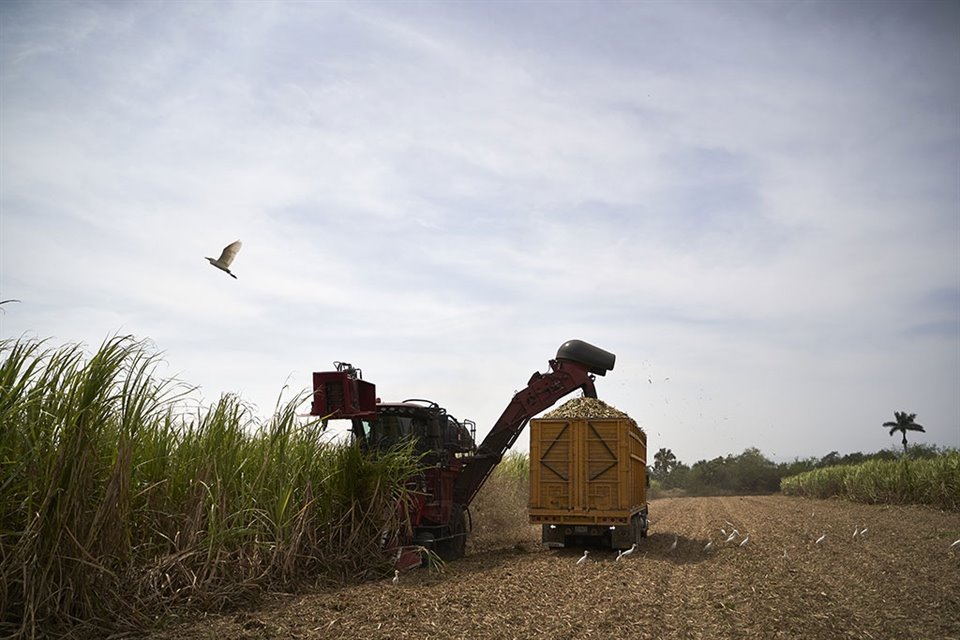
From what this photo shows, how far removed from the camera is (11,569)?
5.19 meters

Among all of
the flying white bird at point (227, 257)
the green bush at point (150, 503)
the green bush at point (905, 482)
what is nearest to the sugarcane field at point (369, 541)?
the green bush at point (150, 503)

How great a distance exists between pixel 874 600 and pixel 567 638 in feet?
14.0

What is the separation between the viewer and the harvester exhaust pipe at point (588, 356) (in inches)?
605

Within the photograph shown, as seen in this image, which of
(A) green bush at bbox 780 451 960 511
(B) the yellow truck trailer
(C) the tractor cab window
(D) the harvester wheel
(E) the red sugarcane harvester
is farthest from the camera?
(A) green bush at bbox 780 451 960 511

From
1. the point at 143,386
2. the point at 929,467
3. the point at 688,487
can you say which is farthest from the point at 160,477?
the point at 688,487

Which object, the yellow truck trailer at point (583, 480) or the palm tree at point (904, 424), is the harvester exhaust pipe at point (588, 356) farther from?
the palm tree at point (904, 424)

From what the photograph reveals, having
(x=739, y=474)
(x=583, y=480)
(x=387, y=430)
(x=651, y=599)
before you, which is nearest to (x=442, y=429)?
(x=387, y=430)

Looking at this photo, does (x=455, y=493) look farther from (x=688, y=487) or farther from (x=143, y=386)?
(x=688, y=487)

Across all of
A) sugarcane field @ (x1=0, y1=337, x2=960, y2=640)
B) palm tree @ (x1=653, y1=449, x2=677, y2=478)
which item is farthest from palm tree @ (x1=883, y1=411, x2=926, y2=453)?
sugarcane field @ (x1=0, y1=337, x2=960, y2=640)

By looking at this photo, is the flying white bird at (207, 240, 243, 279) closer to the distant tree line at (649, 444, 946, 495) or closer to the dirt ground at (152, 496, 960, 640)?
the dirt ground at (152, 496, 960, 640)

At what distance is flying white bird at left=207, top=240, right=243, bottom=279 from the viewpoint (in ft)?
24.4

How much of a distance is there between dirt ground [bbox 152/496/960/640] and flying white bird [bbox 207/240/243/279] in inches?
135

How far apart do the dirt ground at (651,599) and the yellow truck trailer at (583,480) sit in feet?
1.63

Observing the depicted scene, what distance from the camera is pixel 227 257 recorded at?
24.8 ft
